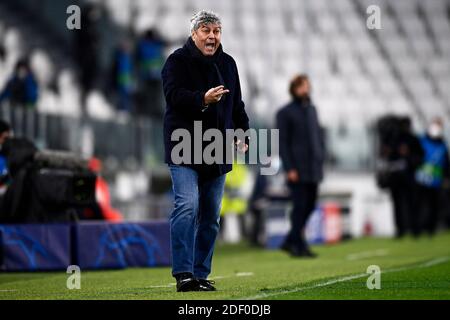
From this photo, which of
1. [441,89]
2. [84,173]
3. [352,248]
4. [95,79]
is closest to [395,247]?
[352,248]

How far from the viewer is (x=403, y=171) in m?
18.9

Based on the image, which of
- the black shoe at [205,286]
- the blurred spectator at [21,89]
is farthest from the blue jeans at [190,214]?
the blurred spectator at [21,89]

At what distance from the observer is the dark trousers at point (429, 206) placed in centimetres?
1972

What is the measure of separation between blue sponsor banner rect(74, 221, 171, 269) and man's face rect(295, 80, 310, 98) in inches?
95.8

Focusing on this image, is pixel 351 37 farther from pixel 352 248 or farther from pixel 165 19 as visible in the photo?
pixel 352 248

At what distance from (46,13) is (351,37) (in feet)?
26.9

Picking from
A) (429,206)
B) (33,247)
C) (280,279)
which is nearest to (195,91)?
(280,279)

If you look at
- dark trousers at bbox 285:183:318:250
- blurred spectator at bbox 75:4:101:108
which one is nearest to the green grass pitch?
dark trousers at bbox 285:183:318:250

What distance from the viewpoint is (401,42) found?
28.1 m

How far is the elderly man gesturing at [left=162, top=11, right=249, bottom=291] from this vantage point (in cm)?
806

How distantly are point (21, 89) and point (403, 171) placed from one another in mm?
6019

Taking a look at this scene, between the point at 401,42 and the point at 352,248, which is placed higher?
the point at 401,42

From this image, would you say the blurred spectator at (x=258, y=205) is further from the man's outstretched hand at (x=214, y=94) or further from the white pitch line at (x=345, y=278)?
the man's outstretched hand at (x=214, y=94)

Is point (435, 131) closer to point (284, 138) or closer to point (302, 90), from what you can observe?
point (302, 90)
